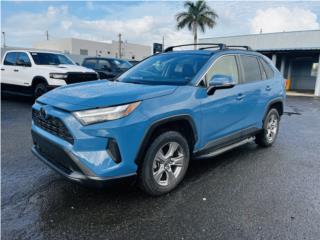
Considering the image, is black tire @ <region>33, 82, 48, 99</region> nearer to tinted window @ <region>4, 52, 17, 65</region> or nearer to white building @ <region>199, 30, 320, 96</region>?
tinted window @ <region>4, 52, 17, 65</region>

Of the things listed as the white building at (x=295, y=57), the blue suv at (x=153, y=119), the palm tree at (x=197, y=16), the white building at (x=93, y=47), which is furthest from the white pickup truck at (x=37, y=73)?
the white building at (x=93, y=47)

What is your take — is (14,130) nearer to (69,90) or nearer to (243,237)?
(69,90)

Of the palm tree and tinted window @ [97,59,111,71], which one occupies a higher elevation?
the palm tree

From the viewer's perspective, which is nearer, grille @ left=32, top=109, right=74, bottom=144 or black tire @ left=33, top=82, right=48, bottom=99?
grille @ left=32, top=109, right=74, bottom=144

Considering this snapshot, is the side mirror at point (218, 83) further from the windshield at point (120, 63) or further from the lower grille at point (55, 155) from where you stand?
the windshield at point (120, 63)

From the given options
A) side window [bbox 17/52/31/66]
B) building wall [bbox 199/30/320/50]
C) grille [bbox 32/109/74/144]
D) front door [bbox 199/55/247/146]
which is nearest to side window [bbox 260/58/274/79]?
front door [bbox 199/55/247/146]

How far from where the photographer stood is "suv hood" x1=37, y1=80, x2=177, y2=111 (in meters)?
2.73

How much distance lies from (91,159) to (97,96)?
2.24 feet

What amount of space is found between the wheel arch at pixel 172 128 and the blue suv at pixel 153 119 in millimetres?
13

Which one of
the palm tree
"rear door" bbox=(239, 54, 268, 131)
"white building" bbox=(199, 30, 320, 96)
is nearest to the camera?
"rear door" bbox=(239, 54, 268, 131)

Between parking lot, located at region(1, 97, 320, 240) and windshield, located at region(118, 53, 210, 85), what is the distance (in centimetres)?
140

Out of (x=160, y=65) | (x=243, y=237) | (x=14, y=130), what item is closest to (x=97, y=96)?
(x=160, y=65)

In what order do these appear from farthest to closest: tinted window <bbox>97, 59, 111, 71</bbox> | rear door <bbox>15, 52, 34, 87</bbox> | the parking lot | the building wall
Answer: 1. the building wall
2. tinted window <bbox>97, 59, 111, 71</bbox>
3. rear door <bbox>15, 52, 34, 87</bbox>
4. the parking lot

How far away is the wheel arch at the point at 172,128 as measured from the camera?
2.84m
